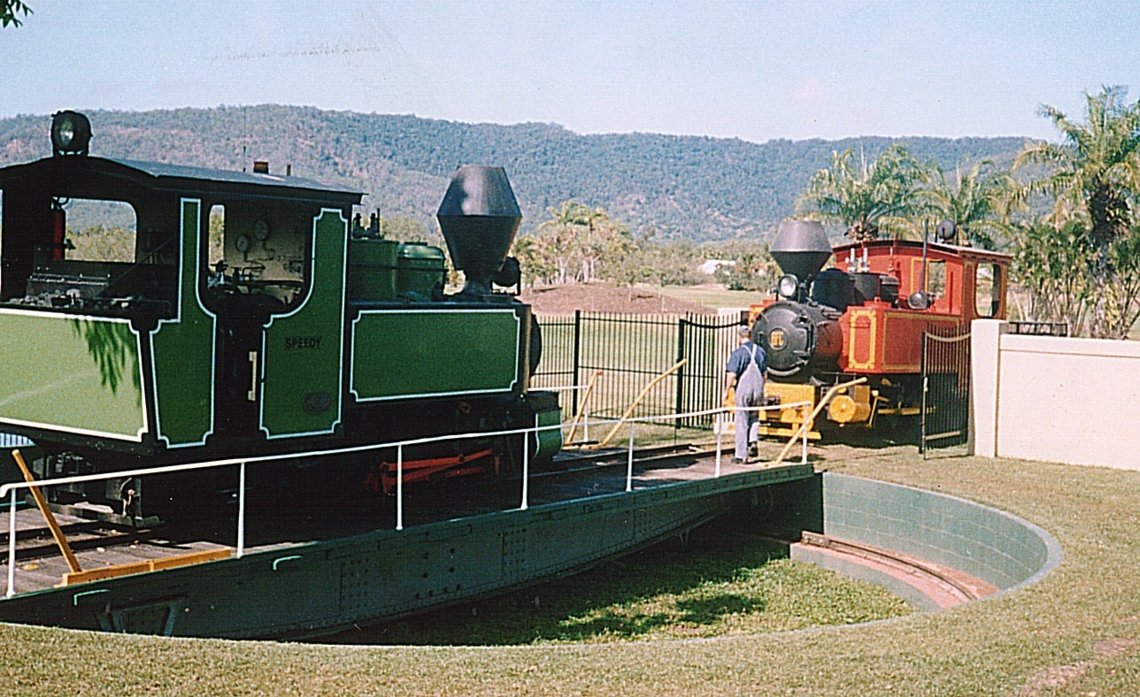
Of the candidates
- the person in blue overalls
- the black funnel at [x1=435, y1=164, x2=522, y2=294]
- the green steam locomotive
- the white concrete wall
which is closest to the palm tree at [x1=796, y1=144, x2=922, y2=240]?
the white concrete wall

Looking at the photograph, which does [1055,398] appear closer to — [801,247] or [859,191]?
[801,247]

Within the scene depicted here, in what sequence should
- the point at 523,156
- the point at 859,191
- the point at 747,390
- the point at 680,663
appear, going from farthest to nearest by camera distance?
the point at 523,156 → the point at 859,191 → the point at 747,390 → the point at 680,663

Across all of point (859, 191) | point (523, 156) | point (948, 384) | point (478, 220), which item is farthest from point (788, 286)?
point (523, 156)

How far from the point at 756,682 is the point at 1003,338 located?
12265 millimetres

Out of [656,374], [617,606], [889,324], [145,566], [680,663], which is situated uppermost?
[889,324]

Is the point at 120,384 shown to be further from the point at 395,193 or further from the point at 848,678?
the point at 395,193

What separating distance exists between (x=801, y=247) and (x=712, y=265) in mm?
90444

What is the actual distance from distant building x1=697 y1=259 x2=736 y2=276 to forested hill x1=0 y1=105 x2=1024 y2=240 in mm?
13632

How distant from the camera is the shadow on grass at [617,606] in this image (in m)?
11.8

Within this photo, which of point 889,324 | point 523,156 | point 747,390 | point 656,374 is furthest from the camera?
point 523,156

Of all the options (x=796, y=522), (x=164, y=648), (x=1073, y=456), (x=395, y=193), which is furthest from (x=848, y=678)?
(x=395, y=193)

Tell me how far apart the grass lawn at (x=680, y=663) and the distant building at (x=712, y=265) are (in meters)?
87.1

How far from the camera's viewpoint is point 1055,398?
18094 mm

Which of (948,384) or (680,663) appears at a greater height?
(948,384)
